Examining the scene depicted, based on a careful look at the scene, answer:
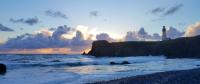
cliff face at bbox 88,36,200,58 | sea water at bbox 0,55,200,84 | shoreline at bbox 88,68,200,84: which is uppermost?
cliff face at bbox 88,36,200,58

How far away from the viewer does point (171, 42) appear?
157m

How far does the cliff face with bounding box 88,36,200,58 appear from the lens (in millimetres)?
145875

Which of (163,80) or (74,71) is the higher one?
(163,80)

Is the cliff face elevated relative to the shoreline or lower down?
elevated

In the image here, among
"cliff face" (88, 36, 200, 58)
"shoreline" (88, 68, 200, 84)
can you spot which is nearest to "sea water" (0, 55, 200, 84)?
"shoreline" (88, 68, 200, 84)

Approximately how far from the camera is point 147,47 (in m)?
170

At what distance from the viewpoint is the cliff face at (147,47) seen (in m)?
146

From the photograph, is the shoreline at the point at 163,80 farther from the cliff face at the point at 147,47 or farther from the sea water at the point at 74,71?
the cliff face at the point at 147,47

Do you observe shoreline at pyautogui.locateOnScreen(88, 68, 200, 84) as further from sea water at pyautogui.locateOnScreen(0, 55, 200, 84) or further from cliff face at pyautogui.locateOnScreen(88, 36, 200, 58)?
cliff face at pyautogui.locateOnScreen(88, 36, 200, 58)

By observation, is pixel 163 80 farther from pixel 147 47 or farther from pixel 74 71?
pixel 147 47

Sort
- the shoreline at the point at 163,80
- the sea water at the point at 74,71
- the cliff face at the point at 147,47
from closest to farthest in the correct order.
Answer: the shoreline at the point at 163,80 < the sea water at the point at 74,71 < the cliff face at the point at 147,47

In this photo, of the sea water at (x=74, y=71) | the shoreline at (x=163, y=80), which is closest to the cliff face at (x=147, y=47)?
the sea water at (x=74, y=71)

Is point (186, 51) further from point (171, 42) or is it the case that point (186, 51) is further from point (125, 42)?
point (125, 42)

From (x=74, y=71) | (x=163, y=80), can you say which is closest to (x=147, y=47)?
(x=74, y=71)
